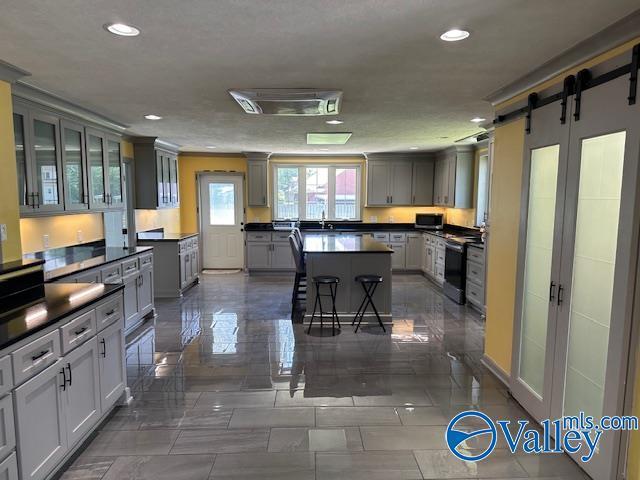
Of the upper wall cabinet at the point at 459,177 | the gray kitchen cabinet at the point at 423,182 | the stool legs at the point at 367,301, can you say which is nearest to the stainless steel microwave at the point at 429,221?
the gray kitchen cabinet at the point at 423,182

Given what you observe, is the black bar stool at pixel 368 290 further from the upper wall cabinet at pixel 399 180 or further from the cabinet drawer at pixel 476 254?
the upper wall cabinet at pixel 399 180

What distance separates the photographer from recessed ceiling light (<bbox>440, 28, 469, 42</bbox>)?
6.89 ft

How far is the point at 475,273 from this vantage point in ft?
17.3

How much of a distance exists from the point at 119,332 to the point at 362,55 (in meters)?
2.51

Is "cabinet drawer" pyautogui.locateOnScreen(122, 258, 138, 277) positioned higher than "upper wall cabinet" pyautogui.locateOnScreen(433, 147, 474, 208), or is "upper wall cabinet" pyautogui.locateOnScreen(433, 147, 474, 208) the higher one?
"upper wall cabinet" pyautogui.locateOnScreen(433, 147, 474, 208)

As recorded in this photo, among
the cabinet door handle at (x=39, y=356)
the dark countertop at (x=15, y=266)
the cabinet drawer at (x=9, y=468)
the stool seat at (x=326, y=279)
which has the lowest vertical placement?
the cabinet drawer at (x=9, y=468)

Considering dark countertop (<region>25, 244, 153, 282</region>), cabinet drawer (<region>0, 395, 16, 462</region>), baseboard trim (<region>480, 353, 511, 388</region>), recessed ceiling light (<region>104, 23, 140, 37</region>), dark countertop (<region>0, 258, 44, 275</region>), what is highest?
recessed ceiling light (<region>104, 23, 140, 37</region>)

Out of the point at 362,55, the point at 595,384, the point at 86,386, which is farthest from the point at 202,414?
the point at 362,55

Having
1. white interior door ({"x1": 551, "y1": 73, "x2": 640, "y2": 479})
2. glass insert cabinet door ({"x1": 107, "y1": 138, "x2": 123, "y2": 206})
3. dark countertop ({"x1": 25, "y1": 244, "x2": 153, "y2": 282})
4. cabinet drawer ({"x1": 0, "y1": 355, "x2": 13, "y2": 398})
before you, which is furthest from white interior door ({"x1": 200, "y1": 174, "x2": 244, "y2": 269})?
white interior door ({"x1": 551, "y1": 73, "x2": 640, "y2": 479})

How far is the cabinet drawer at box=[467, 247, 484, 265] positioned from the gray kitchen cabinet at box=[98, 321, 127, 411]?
13.7 ft

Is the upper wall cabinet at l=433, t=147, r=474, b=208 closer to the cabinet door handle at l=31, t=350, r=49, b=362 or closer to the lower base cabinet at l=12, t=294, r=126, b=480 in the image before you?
the lower base cabinet at l=12, t=294, r=126, b=480

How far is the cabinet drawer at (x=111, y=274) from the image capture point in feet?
12.5

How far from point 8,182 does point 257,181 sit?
5.37 metres

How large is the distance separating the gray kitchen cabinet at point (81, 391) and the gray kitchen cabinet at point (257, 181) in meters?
5.73
